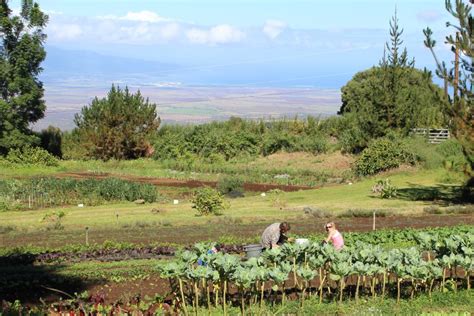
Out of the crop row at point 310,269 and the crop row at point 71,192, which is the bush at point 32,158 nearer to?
the crop row at point 71,192

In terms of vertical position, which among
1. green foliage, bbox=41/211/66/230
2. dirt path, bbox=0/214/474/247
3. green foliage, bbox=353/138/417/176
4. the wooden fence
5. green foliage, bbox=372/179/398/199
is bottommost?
green foliage, bbox=41/211/66/230

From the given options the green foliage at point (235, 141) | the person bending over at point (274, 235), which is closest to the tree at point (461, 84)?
the person bending over at point (274, 235)

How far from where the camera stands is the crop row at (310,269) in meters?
11.6

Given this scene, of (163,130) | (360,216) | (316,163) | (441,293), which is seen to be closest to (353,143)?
(316,163)

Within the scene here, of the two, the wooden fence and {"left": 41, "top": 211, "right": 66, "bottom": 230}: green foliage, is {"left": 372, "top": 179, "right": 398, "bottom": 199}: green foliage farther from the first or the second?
the wooden fence

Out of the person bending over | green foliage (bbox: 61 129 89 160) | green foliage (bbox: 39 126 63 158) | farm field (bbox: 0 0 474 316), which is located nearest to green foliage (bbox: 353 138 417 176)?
farm field (bbox: 0 0 474 316)

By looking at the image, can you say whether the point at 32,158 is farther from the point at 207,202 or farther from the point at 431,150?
the point at 207,202

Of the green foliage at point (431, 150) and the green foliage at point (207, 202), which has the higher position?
the green foliage at point (431, 150)

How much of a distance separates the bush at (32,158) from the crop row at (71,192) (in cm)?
2199

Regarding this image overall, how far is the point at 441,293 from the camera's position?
524 inches

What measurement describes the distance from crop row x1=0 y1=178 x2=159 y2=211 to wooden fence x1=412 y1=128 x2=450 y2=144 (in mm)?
23983

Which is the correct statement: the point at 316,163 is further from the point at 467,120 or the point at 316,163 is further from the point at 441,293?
the point at 441,293

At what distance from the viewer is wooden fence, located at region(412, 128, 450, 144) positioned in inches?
2143

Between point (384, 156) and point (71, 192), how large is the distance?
20495 millimetres
